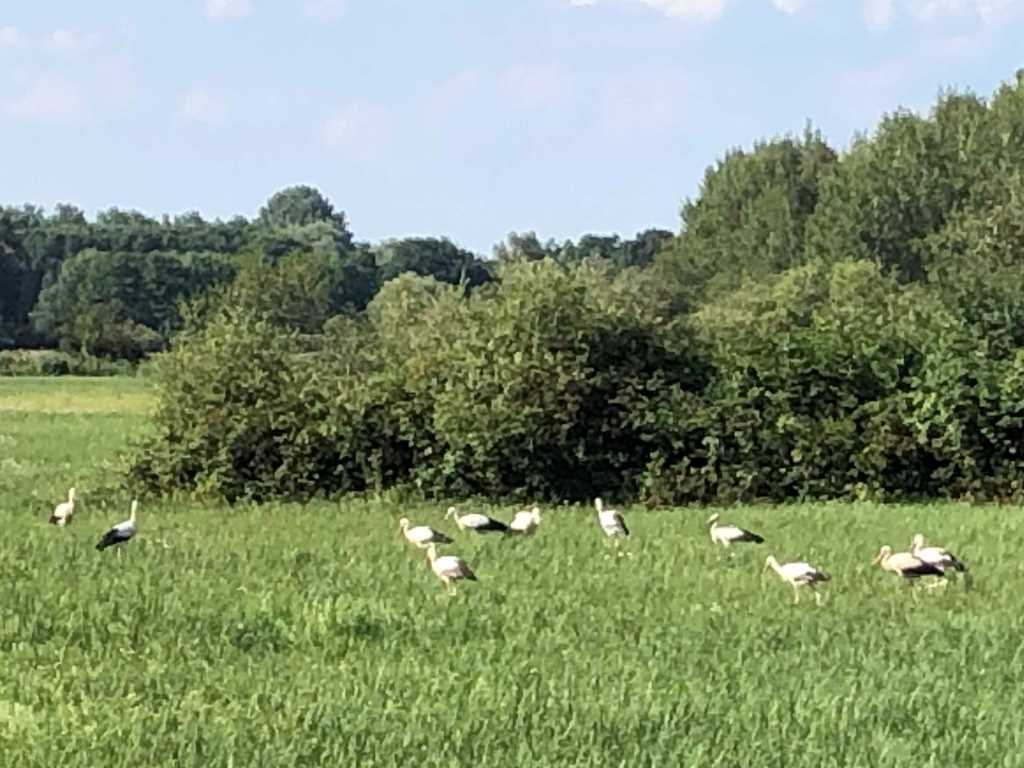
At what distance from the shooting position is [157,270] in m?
110

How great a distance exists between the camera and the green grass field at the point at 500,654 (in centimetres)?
920

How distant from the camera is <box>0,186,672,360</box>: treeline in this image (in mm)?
89812

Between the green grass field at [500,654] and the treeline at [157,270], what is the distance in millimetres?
49298

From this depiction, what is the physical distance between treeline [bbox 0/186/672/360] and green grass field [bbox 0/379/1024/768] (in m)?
49.3

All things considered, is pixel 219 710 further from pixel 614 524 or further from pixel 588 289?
pixel 588 289

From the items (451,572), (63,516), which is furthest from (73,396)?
(451,572)

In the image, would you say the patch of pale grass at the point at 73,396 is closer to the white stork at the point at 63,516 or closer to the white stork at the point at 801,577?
the white stork at the point at 63,516

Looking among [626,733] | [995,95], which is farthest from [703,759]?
[995,95]

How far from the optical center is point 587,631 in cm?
1294

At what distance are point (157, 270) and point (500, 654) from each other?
331ft

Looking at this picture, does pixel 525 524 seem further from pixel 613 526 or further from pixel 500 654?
pixel 500 654

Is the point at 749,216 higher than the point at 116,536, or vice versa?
the point at 749,216

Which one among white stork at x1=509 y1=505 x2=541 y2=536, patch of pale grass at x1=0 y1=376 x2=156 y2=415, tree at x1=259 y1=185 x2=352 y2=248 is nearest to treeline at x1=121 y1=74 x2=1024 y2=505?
white stork at x1=509 y1=505 x2=541 y2=536

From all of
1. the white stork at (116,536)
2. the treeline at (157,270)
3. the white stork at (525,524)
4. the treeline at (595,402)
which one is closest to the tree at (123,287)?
the treeline at (157,270)
